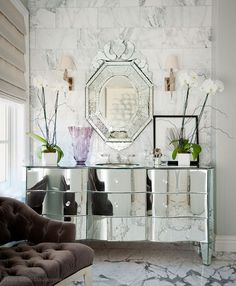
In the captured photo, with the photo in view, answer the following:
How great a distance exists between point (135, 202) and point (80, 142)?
843mm

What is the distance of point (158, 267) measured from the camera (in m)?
3.56

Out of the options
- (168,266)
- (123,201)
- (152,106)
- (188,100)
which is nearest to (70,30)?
(152,106)

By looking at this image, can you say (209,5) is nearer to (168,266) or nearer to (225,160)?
(225,160)

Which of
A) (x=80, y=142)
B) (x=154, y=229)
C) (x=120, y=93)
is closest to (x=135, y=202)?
(x=154, y=229)

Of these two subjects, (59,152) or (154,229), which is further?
(59,152)

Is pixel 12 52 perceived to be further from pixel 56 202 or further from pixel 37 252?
pixel 37 252

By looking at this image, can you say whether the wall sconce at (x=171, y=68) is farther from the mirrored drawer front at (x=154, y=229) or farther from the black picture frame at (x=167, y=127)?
the mirrored drawer front at (x=154, y=229)

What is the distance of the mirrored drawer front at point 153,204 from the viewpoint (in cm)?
359

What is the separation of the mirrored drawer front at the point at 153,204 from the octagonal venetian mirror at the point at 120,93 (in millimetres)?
727

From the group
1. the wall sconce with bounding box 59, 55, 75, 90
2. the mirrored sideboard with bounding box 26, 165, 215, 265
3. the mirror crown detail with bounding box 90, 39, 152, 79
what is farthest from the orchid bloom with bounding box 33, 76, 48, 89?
the mirrored sideboard with bounding box 26, 165, 215, 265

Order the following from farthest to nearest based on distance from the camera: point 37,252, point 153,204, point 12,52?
1. point 153,204
2. point 12,52
3. point 37,252

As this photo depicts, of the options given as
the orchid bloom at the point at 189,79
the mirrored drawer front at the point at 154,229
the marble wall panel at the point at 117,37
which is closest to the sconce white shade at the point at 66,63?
the marble wall panel at the point at 117,37

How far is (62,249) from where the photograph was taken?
2564mm

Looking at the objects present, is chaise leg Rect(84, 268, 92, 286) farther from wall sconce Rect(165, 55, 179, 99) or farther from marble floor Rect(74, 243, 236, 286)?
wall sconce Rect(165, 55, 179, 99)
